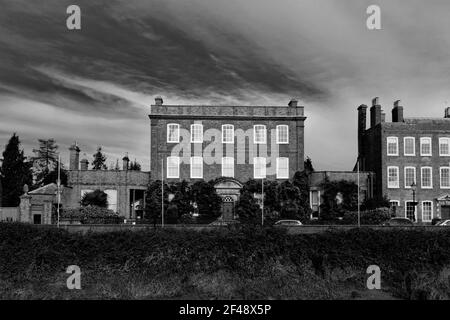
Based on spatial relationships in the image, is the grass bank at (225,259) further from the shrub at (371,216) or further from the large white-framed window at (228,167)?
the large white-framed window at (228,167)

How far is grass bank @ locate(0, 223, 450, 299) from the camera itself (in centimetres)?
1188

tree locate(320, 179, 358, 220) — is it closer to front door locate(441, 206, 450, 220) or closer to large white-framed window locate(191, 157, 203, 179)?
front door locate(441, 206, 450, 220)

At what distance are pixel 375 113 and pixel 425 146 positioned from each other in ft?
17.4

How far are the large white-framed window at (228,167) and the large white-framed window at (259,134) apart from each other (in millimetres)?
2915

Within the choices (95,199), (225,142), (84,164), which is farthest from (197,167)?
(84,164)

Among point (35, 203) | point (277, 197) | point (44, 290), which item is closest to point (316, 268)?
point (44, 290)

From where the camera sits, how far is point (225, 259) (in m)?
12.9

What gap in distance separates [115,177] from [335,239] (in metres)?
26.8

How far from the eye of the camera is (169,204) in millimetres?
35281

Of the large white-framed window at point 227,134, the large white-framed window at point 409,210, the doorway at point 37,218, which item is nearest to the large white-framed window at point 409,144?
the large white-framed window at point 409,210

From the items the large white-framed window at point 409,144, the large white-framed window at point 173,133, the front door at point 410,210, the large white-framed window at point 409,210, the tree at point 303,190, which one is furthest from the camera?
the large white-framed window at point 409,144

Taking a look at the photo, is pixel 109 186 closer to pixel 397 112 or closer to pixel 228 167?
pixel 228 167

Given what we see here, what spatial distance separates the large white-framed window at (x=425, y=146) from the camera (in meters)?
37.5
